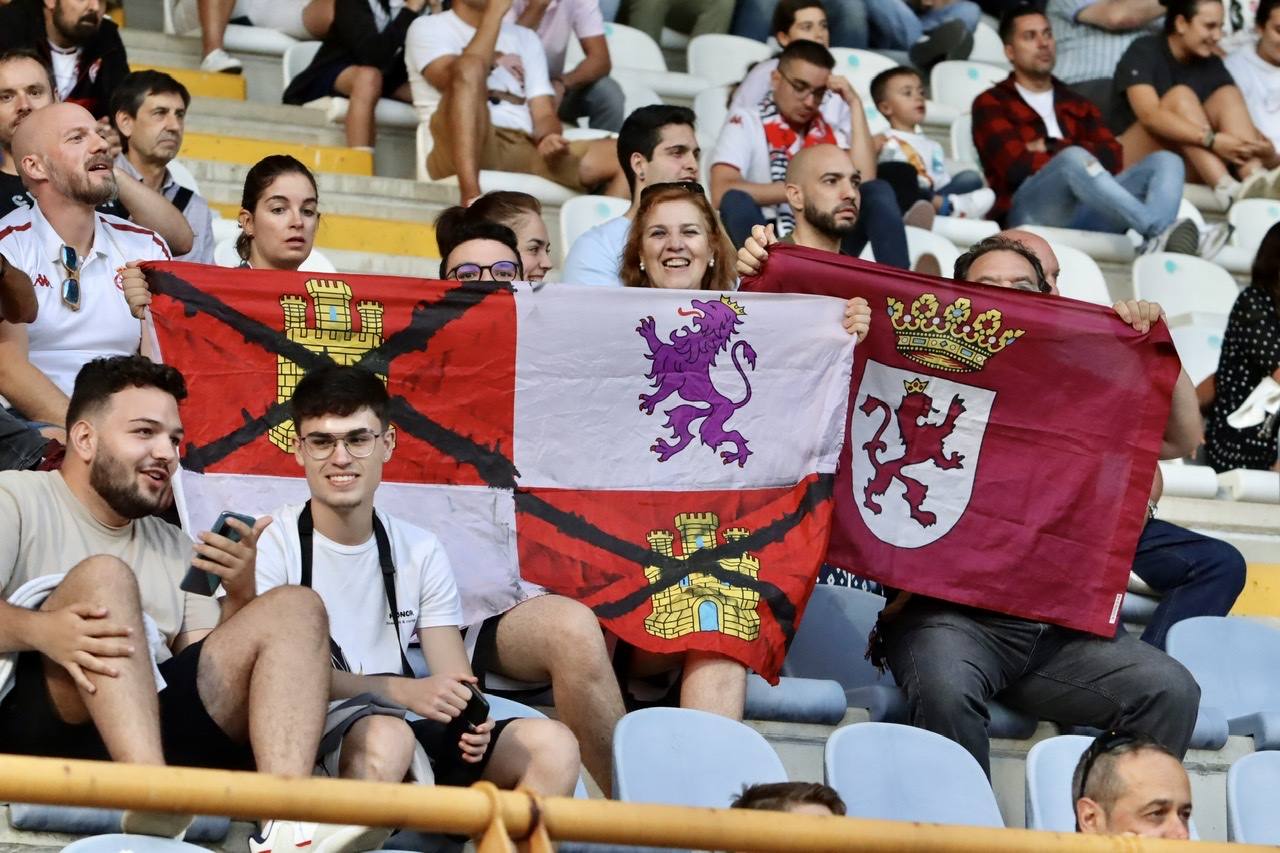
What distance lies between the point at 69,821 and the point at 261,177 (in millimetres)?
2331

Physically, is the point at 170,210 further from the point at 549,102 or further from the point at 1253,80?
the point at 1253,80

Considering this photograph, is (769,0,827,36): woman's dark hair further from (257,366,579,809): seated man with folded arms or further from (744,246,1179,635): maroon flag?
(257,366,579,809): seated man with folded arms

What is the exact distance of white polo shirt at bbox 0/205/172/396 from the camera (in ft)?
17.6

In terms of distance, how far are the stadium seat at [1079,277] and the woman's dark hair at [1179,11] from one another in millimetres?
1681

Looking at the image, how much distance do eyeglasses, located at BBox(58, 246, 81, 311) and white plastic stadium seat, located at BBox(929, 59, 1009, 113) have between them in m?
5.53

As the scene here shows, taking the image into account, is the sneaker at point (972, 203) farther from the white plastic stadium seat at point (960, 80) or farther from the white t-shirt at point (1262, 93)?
the white t-shirt at point (1262, 93)

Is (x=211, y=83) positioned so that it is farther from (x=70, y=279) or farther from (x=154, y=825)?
(x=154, y=825)

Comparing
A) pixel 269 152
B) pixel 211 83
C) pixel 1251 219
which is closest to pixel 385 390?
pixel 269 152

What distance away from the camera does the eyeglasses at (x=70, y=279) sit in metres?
5.38

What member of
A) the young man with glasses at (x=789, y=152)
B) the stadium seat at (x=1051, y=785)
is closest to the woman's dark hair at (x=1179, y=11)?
the young man with glasses at (x=789, y=152)

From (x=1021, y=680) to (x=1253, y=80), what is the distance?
5380mm

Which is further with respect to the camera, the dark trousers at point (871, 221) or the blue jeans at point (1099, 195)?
the blue jeans at point (1099, 195)

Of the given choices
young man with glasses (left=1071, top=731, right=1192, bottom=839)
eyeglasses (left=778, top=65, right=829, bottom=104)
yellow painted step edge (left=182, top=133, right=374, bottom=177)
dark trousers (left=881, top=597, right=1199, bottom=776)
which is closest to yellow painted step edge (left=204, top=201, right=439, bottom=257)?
yellow painted step edge (left=182, top=133, right=374, bottom=177)

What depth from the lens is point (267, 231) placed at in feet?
18.6
